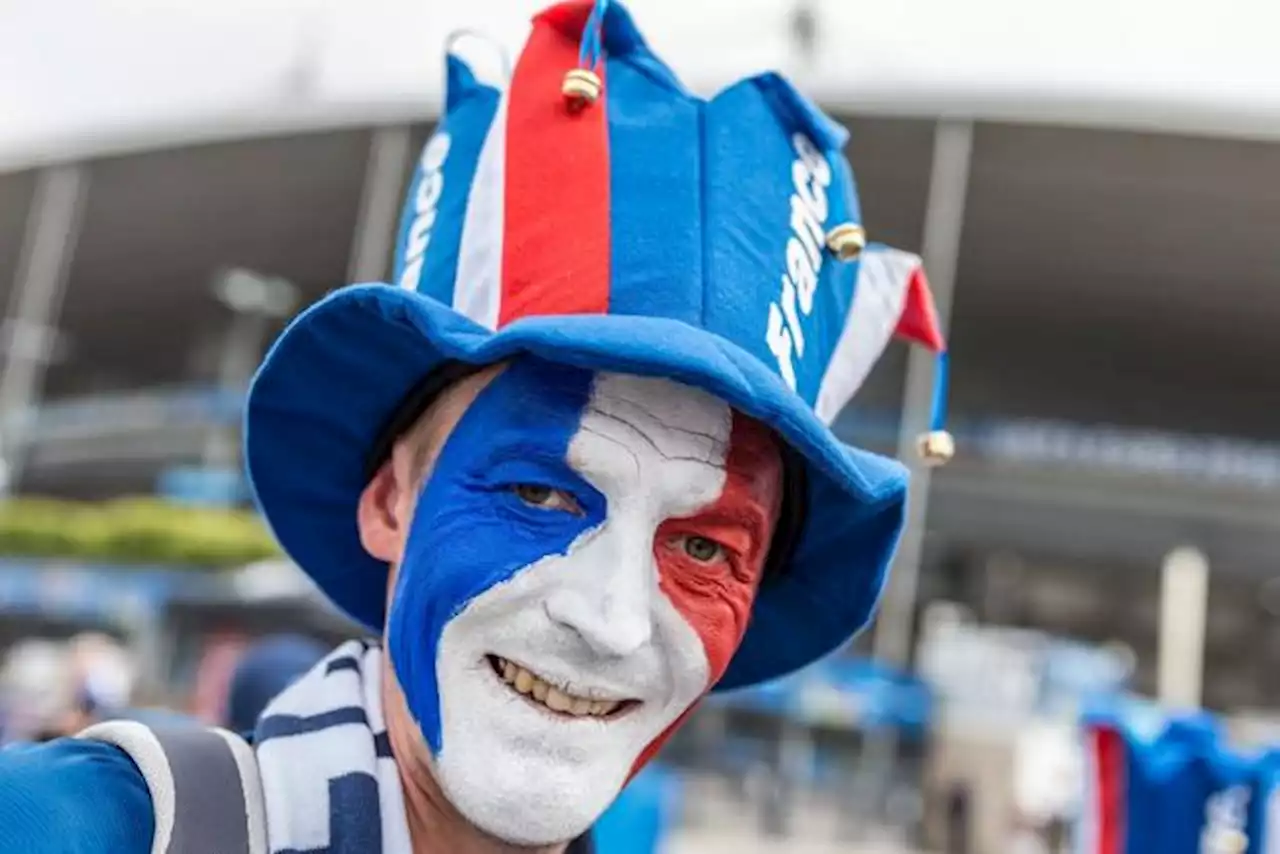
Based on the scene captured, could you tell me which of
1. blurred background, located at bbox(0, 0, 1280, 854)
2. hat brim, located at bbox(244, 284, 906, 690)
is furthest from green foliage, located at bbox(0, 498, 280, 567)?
hat brim, located at bbox(244, 284, 906, 690)

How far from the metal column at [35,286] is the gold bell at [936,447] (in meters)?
16.5

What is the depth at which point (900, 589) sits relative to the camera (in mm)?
11742

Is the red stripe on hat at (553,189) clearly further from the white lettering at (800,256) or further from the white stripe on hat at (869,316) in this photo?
the white stripe on hat at (869,316)

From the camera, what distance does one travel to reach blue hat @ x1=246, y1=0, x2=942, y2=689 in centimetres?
104

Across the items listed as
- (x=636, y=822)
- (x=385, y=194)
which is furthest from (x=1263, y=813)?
(x=385, y=194)

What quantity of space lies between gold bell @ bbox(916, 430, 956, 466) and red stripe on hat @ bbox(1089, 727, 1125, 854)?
6.52 ft

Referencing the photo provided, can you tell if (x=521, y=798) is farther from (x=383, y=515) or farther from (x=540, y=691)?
(x=383, y=515)

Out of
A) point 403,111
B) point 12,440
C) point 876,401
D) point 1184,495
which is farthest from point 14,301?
point 1184,495

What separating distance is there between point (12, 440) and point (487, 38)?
17.1 metres

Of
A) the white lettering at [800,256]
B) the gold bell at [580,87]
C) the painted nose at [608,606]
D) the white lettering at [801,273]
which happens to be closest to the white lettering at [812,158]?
the white lettering at [800,256]

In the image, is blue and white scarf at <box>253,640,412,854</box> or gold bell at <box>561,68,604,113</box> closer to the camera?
blue and white scarf at <box>253,640,412,854</box>

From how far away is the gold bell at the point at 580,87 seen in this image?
3.71 ft

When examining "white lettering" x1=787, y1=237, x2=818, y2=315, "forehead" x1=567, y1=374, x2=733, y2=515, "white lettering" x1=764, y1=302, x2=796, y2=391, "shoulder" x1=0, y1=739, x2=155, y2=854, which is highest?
"white lettering" x1=787, y1=237, x2=818, y2=315

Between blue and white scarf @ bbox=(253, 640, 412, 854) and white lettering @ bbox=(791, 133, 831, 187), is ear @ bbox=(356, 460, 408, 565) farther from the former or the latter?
white lettering @ bbox=(791, 133, 831, 187)
